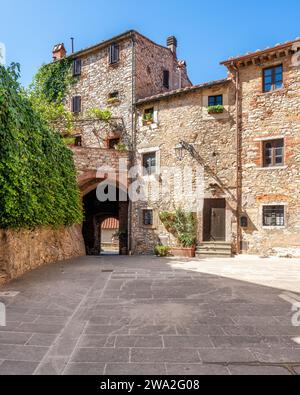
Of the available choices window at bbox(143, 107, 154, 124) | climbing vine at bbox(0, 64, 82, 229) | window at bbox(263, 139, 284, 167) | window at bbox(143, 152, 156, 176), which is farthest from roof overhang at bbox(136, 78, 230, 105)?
climbing vine at bbox(0, 64, 82, 229)

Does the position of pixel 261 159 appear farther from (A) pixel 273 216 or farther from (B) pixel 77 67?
(B) pixel 77 67

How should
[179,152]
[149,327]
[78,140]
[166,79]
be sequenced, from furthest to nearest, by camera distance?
[166,79], [78,140], [179,152], [149,327]

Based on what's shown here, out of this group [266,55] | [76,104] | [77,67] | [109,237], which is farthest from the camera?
[109,237]

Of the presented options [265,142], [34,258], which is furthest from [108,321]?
→ [265,142]

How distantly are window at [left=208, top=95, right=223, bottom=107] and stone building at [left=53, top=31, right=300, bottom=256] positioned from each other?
0.15 feet

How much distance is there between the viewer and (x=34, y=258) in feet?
25.9

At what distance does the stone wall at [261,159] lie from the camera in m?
11.5

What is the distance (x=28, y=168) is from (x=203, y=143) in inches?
339

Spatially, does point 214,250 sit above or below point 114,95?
below

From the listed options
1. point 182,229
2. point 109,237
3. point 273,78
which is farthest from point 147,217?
point 109,237

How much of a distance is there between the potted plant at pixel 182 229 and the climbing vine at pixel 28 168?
186 inches

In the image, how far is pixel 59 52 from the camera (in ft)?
62.4

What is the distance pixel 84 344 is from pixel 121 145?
1319 cm

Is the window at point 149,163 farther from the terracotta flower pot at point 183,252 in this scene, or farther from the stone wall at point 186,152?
the terracotta flower pot at point 183,252
